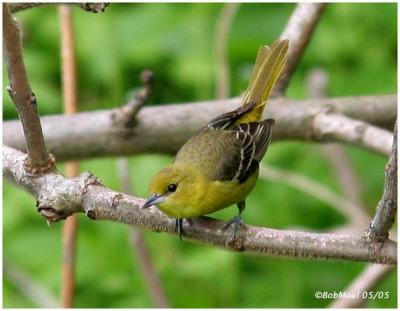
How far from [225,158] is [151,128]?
0.34 meters

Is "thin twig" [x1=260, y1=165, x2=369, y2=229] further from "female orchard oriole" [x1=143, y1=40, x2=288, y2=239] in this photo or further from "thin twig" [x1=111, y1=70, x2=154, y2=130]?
"thin twig" [x1=111, y1=70, x2=154, y2=130]

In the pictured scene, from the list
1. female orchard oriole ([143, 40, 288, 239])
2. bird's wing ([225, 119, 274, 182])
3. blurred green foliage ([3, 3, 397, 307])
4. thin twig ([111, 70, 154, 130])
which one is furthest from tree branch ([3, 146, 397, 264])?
blurred green foliage ([3, 3, 397, 307])

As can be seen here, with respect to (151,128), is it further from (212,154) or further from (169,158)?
(169,158)

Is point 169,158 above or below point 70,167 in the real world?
below

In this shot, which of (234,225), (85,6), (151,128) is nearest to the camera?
(85,6)

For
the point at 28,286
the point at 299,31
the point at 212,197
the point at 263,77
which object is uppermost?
the point at 299,31

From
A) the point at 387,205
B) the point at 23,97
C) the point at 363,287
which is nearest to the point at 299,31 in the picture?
the point at 363,287

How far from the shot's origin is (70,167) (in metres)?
3.74

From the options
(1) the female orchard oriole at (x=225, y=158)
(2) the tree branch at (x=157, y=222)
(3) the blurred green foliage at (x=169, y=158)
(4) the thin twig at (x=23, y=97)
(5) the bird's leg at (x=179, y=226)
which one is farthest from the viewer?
(3) the blurred green foliage at (x=169, y=158)

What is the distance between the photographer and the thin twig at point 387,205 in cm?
213

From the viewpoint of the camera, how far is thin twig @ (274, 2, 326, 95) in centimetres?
376

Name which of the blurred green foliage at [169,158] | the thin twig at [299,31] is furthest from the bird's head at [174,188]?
the blurred green foliage at [169,158]

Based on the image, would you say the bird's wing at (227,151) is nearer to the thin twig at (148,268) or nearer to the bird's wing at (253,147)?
the bird's wing at (253,147)

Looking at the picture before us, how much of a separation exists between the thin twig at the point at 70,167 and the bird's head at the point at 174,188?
410mm
